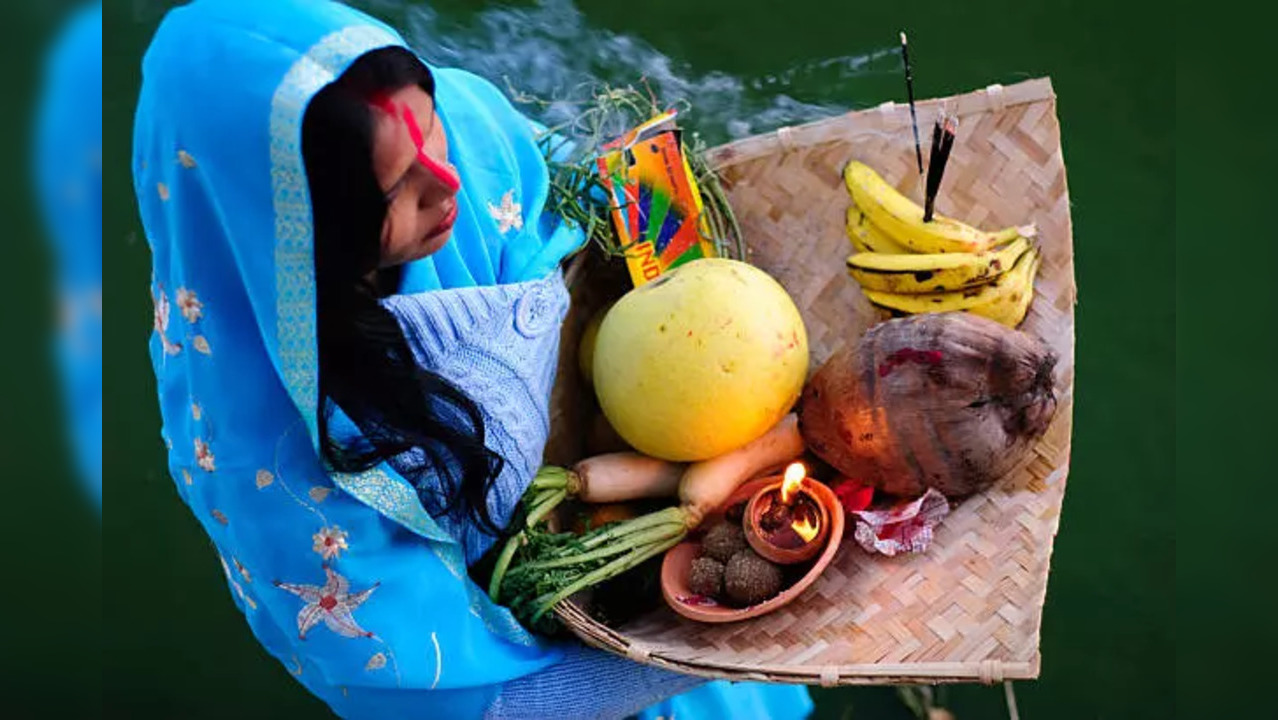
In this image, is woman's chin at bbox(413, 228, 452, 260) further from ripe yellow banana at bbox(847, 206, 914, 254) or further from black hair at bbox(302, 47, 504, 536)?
ripe yellow banana at bbox(847, 206, 914, 254)

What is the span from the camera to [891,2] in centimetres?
326

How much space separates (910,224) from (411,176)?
78cm

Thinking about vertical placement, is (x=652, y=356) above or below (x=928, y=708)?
above

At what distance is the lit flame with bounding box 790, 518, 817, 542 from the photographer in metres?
1.61

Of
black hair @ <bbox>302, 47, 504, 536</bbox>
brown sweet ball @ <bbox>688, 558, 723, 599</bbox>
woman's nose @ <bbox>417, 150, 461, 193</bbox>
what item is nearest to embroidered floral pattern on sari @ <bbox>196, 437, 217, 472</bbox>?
black hair @ <bbox>302, 47, 504, 536</bbox>

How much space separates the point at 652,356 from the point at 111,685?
1.48 meters

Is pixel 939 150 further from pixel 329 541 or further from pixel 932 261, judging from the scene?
pixel 329 541

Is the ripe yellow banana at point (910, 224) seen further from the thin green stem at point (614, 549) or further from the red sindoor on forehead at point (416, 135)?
the red sindoor on forehead at point (416, 135)

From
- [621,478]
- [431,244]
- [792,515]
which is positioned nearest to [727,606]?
[792,515]

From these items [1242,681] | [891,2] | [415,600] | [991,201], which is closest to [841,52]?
[891,2]

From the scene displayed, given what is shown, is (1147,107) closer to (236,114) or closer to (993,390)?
(993,390)

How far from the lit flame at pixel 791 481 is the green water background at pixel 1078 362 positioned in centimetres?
93

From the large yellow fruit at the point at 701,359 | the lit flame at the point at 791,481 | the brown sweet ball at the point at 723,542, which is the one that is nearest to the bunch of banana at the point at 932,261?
the large yellow fruit at the point at 701,359

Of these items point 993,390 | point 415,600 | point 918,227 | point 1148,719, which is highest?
point 918,227
